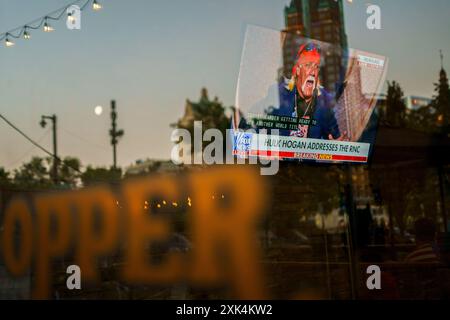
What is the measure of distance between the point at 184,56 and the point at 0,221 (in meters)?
2.52

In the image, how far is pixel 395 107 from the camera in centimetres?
1160

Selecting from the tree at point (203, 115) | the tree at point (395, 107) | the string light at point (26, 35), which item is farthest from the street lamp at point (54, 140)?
the tree at point (395, 107)

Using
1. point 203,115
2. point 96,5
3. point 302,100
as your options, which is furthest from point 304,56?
point 96,5

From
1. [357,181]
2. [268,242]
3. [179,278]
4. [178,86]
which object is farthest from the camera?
[357,181]

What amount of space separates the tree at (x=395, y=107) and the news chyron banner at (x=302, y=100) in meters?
4.40

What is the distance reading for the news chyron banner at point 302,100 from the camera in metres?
4.67

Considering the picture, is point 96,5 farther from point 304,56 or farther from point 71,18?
point 304,56

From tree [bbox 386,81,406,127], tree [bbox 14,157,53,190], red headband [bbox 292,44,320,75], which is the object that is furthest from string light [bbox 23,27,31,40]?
tree [bbox 386,81,406,127]

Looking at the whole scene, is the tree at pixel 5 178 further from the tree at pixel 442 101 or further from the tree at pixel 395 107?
the tree at pixel 395 107

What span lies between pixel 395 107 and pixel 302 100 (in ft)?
24.3

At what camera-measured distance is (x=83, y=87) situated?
5.32 m

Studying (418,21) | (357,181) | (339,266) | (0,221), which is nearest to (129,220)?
(0,221)

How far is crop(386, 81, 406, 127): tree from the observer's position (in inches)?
406
